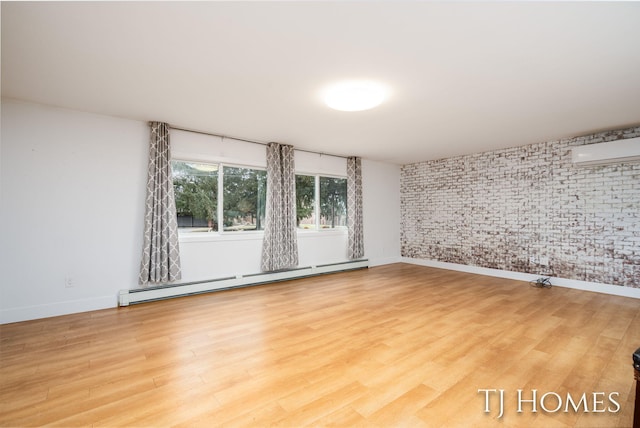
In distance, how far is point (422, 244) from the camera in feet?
23.7

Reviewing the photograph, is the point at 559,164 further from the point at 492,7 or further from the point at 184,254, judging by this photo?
the point at 184,254

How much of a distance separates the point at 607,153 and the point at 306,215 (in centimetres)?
524

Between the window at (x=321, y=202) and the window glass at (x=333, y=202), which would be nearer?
the window at (x=321, y=202)

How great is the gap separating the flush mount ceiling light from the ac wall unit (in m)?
3.86

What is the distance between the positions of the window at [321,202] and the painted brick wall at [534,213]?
7.27 feet

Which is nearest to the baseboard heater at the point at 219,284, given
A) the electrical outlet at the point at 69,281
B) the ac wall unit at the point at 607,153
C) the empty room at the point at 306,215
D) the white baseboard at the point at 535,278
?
the empty room at the point at 306,215

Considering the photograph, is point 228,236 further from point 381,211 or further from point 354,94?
point 381,211

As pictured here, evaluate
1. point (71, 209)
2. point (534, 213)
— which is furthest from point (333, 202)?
point (71, 209)

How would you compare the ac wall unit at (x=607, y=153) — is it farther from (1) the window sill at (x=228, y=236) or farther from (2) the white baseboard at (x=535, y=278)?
(1) the window sill at (x=228, y=236)

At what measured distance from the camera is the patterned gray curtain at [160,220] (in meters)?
3.96

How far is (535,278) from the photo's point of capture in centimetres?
529

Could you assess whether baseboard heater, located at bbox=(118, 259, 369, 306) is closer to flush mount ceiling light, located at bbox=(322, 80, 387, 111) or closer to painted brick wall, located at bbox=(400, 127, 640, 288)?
painted brick wall, located at bbox=(400, 127, 640, 288)

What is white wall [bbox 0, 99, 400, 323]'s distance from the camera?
327cm

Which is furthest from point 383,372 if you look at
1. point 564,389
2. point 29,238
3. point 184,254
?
point 29,238
